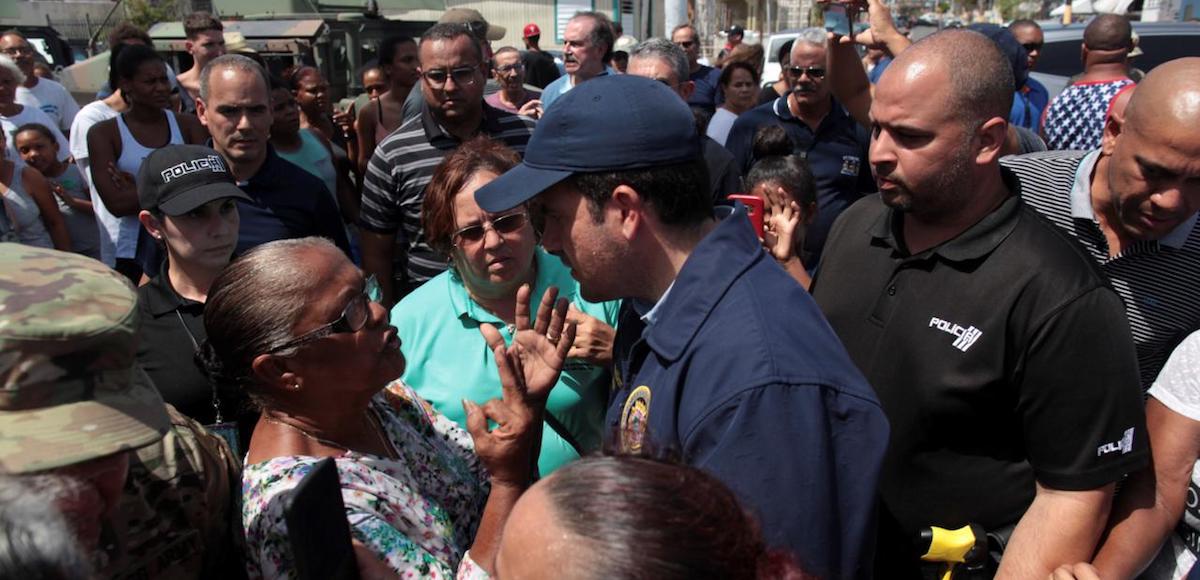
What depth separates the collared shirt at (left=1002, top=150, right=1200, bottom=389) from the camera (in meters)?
2.38

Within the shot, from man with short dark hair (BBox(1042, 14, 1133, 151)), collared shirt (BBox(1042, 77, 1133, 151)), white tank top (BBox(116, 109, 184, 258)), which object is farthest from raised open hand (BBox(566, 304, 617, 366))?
collared shirt (BBox(1042, 77, 1133, 151))

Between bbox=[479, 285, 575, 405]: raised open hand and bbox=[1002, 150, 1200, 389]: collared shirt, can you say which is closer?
bbox=[479, 285, 575, 405]: raised open hand

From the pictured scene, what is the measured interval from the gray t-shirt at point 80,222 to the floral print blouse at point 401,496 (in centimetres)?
379

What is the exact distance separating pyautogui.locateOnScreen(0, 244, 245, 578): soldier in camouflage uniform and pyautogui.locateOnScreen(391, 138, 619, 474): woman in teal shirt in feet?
4.05

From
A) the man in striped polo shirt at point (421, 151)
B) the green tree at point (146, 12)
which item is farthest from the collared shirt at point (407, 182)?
the green tree at point (146, 12)

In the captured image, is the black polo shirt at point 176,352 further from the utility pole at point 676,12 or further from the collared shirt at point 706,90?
the utility pole at point 676,12

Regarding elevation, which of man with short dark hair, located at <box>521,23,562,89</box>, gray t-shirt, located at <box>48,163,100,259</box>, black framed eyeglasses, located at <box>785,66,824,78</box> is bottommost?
gray t-shirt, located at <box>48,163,100,259</box>

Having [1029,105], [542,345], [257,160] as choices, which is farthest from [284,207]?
[1029,105]

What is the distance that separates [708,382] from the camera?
161 cm

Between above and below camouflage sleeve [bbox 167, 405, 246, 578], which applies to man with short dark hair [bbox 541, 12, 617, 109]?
above

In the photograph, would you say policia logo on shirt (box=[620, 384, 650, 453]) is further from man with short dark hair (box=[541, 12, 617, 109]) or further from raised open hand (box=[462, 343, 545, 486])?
man with short dark hair (box=[541, 12, 617, 109])

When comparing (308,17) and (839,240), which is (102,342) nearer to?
(839,240)

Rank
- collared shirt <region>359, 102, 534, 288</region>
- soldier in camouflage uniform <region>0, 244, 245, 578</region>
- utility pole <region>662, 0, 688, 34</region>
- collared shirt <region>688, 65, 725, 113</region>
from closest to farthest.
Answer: soldier in camouflage uniform <region>0, 244, 245, 578</region> < collared shirt <region>359, 102, 534, 288</region> < collared shirt <region>688, 65, 725, 113</region> < utility pole <region>662, 0, 688, 34</region>

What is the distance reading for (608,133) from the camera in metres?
1.83
